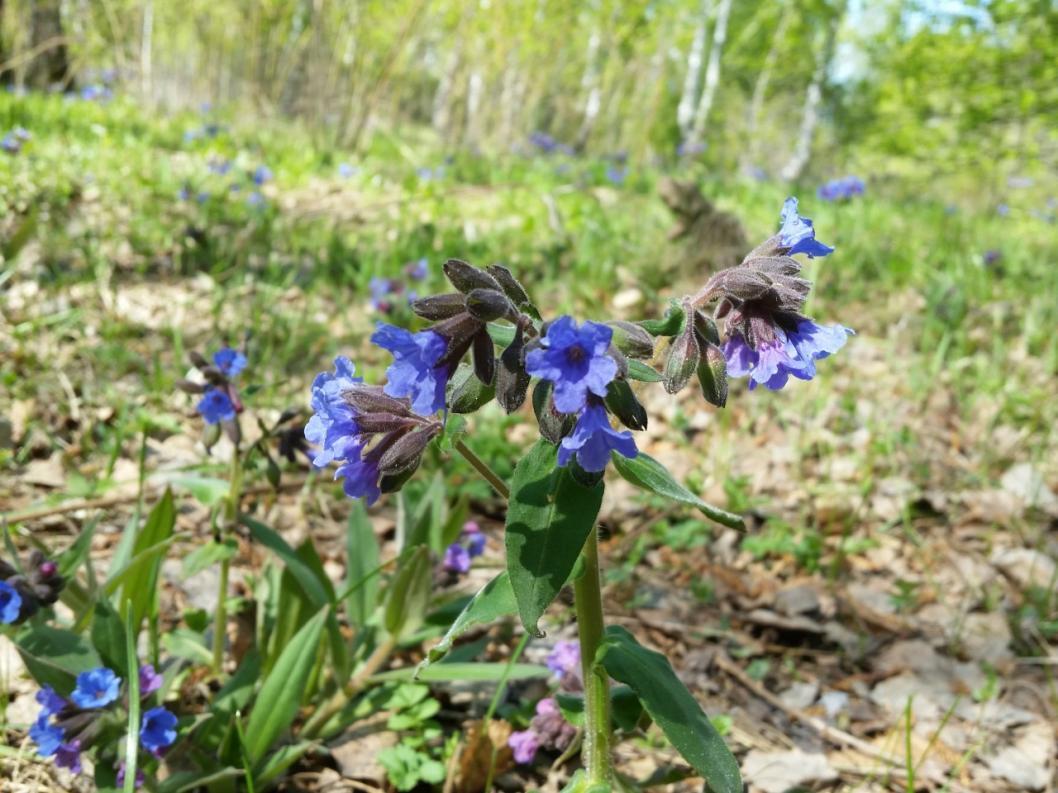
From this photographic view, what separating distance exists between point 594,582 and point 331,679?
37.1 inches

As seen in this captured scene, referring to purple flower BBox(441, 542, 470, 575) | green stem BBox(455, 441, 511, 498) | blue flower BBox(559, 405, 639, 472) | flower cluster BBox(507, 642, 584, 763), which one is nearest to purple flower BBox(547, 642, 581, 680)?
flower cluster BBox(507, 642, 584, 763)

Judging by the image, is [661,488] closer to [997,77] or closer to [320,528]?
[320,528]

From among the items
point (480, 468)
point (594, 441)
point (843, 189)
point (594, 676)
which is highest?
point (843, 189)

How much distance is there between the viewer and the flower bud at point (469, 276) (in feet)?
3.75

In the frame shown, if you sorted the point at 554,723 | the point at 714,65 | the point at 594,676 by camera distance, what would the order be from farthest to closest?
1. the point at 714,65
2. the point at 554,723
3. the point at 594,676

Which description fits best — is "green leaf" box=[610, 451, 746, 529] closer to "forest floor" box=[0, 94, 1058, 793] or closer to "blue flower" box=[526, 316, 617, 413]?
"blue flower" box=[526, 316, 617, 413]

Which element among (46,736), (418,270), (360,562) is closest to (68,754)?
(46,736)

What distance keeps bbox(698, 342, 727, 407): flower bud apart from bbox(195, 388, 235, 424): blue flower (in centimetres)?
126

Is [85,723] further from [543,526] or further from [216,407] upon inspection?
[543,526]

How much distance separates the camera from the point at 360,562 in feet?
6.64

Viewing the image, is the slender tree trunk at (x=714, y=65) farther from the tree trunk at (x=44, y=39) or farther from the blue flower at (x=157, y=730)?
the blue flower at (x=157, y=730)

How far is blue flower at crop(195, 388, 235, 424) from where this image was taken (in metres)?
1.99

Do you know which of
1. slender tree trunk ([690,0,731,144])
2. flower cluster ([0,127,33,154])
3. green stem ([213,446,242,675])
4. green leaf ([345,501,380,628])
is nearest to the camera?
green stem ([213,446,242,675])

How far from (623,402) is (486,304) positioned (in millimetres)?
221
